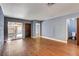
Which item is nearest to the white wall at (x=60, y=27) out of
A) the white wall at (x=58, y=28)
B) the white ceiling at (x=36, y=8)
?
the white wall at (x=58, y=28)

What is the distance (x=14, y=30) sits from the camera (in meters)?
8.38

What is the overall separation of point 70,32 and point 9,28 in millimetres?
5922

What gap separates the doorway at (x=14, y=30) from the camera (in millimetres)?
7771

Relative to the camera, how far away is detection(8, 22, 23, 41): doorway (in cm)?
777

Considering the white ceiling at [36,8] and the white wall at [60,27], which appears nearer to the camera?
the white ceiling at [36,8]

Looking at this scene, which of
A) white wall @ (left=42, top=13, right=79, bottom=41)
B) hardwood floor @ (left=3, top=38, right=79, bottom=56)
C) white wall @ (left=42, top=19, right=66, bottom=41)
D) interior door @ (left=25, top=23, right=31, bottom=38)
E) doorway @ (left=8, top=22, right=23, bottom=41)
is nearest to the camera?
hardwood floor @ (left=3, top=38, right=79, bottom=56)

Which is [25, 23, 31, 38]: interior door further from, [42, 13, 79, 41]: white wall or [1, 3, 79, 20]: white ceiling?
[1, 3, 79, 20]: white ceiling

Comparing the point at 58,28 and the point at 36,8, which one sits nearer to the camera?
the point at 36,8

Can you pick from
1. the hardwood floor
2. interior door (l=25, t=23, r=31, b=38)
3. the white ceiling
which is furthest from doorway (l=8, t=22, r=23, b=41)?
the white ceiling

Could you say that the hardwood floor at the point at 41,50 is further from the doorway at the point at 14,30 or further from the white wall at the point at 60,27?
the doorway at the point at 14,30

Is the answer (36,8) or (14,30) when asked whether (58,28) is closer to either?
(36,8)

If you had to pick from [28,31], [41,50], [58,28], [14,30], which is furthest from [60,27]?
[28,31]

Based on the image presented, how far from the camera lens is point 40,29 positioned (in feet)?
36.0

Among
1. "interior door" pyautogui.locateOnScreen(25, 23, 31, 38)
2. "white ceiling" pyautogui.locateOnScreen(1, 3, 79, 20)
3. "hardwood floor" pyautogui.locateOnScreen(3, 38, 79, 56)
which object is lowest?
"hardwood floor" pyautogui.locateOnScreen(3, 38, 79, 56)
